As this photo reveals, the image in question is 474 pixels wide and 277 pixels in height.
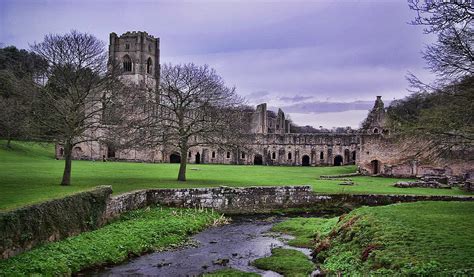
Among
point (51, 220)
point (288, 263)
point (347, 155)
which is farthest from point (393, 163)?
point (51, 220)

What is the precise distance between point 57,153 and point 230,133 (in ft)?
124

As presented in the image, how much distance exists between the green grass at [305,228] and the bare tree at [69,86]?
1108 centimetres

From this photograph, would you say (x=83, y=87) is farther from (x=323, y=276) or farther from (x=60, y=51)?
(x=323, y=276)

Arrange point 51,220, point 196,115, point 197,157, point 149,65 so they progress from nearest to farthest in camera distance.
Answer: point 51,220
point 196,115
point 197,157
point 149,65

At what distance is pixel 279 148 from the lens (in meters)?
72.7

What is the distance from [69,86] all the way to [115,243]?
11.9 meters

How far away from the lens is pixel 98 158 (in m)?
63.6

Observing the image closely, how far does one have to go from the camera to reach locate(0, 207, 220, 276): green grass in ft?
40.9

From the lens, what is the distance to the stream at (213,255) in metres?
14.4

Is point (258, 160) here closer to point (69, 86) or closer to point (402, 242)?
point (69, 86)

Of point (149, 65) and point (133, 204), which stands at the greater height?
point (149, 65)

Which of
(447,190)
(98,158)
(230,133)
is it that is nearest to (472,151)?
(447,190)

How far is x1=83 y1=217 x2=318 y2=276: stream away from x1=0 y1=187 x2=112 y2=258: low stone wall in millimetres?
1981

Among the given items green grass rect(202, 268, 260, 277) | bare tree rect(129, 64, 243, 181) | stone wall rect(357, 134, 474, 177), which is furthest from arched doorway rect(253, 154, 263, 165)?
green grass rect(202, 268, 260, 277)
